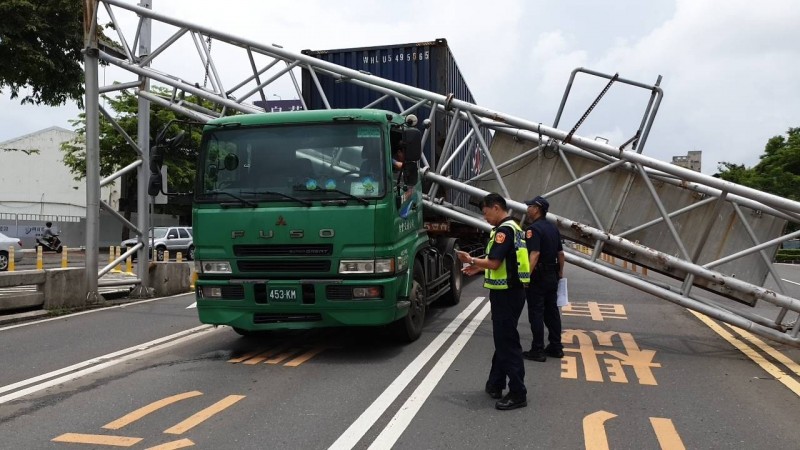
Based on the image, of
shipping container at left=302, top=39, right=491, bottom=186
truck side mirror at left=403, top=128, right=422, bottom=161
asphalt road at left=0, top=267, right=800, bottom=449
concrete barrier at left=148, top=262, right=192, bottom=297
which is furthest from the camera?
concrete barrier at left=148, top=262, right=192, bottom=297

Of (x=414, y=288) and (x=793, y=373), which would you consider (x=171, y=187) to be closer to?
(x=414, y=288)

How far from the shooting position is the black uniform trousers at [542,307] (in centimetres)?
659

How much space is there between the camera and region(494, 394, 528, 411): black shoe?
483 centimetres

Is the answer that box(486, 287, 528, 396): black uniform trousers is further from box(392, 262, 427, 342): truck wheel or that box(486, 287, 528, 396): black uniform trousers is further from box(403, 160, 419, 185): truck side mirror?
box(403, 160, 419, 185): truck side mirror

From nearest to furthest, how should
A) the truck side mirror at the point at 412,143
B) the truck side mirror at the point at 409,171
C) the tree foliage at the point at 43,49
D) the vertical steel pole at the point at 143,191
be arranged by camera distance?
the truck side mirror at the point at 412,143
the truck side mirror at the point at 409,171
the vertical steel pole at the point at 143,191
the tree foliage at the point at 43,49

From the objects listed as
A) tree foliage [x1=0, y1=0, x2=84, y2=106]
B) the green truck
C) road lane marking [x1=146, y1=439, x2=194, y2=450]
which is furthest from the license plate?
tree foliage [x1=0, y1=0, x2=84, y2=106]

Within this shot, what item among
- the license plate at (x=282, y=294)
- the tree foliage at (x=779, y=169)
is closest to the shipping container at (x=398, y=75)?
the license plate at (x=282, y=294)

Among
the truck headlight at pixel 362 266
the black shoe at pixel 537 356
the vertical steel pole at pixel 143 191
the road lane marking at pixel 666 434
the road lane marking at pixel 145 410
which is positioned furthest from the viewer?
the vertical steel pole at pixel 143 191

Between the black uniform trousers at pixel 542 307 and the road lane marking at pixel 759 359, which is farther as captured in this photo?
the black uniform trousers at pixel 542 307

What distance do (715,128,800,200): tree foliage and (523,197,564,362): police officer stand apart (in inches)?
1427

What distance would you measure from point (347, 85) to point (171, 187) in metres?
24.5

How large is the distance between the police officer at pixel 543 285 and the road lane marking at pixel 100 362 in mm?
4274

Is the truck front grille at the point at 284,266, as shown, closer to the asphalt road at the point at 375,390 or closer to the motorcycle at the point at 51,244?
the asphalt road at the point at 375,390

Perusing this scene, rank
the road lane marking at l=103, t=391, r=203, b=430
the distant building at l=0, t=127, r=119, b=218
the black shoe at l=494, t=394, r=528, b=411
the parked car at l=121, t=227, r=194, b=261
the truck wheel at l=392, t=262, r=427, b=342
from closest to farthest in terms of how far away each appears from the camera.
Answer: the road lane marking at l=103, t=391, r=203, b=430 < the black shoe at l=494, t=394, r=528, b=411 < the truck wheel at l=392, t=262, r=427, b=342 < the parked car at l=121, t=227, r=194, b=261 < the distant building at l=0, t=127, r=119, b=218
